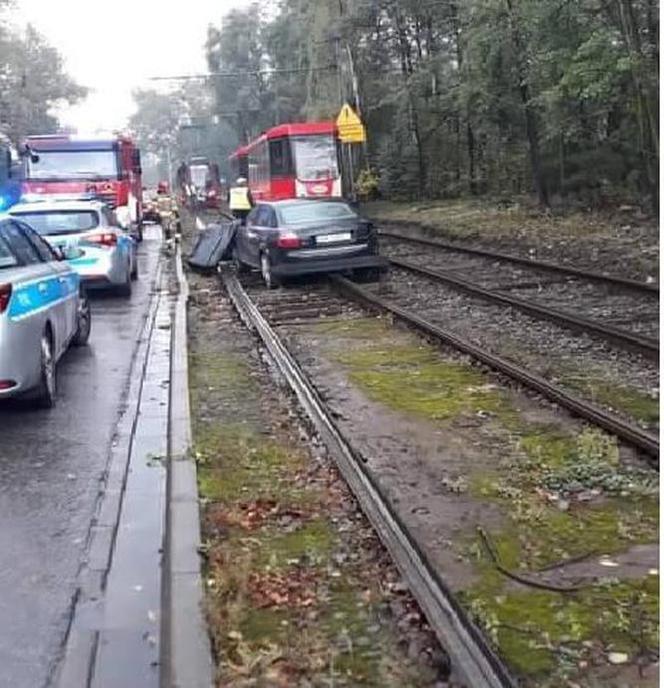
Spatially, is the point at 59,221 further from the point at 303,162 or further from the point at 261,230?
the point at 303,162

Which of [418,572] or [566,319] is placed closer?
[418,572]

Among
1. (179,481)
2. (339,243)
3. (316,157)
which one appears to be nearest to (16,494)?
(179,481)

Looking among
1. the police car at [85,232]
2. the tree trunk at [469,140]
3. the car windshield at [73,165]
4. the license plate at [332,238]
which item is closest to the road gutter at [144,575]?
the police car at [85,232]

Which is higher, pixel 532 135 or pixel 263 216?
pixel 532 135

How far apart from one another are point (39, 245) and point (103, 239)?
6656 millimetres

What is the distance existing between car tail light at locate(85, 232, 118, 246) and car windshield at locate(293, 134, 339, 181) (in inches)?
711

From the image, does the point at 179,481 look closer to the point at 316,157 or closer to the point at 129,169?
the point at 129,169

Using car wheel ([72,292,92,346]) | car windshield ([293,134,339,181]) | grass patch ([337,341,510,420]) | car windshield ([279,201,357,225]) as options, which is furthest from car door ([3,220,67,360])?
car windshield ([293,134,339,181])

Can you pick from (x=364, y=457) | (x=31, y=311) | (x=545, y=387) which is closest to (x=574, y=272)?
(x=545, y=387)

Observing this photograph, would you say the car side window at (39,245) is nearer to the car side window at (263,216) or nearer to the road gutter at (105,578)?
the road gutter at (105,578)

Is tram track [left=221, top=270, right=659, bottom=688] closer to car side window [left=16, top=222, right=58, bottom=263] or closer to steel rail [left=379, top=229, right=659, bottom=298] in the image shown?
car side window [left=16, top=222, right=58, bottom=263]

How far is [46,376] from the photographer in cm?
889

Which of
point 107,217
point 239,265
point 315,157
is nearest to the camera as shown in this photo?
point 107,217

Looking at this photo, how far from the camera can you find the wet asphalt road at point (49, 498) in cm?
446
